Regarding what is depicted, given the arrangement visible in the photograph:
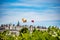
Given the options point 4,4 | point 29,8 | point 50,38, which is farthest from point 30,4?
point 50,38

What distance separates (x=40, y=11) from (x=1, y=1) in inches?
28.5

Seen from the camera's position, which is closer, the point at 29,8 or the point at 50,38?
the point at 50,38

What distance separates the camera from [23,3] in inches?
113

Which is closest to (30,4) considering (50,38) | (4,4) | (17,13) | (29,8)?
(29,8)

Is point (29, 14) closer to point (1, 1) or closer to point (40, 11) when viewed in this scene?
point (40, 11)

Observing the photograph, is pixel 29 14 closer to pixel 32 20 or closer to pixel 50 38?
pixel 32 20

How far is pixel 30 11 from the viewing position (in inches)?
114

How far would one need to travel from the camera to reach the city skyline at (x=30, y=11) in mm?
2885

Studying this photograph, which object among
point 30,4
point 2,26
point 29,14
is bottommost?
point 2,26

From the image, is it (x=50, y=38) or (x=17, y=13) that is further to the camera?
(x=17, y=13)

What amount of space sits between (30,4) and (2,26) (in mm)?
636

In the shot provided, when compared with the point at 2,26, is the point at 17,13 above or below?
above

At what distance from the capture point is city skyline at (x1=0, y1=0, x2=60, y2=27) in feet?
9.46

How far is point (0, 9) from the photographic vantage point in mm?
2924
